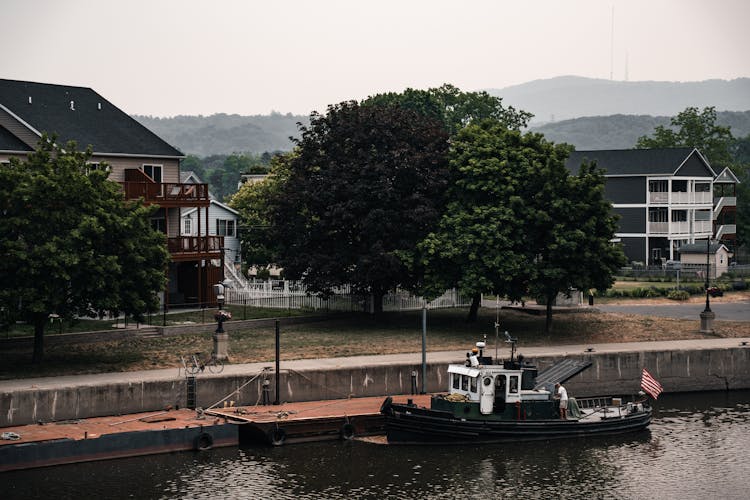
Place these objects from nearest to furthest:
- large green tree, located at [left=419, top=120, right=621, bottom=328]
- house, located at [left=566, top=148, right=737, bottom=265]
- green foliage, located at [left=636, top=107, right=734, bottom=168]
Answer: large green tree, located at [left=419, top=120, right=621, bottom=328] < house, located at [left=566, top=148, right=737, bottom=265] < green foliage, located at [left=636, top=107, right=734, bottom=168]

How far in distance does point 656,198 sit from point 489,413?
67662 millimetres

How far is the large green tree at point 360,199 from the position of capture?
206ft

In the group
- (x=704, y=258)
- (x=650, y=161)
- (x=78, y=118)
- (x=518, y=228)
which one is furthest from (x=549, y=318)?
(x=650, y=161)

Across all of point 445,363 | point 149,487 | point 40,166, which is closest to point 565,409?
point 445,363

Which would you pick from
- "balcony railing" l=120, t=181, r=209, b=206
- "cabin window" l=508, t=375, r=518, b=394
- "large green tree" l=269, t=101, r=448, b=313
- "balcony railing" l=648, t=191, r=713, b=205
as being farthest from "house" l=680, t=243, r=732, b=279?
"cabin window" l=508, t=375, r=518, b=394

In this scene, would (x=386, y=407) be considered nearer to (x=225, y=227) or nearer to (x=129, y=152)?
(x=129, y=152)

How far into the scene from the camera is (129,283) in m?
49.4

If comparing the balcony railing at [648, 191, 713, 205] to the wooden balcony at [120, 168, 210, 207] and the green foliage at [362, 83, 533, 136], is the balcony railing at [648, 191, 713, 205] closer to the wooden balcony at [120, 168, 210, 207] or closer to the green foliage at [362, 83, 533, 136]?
the green foliage at [362, 83, 533, 136]

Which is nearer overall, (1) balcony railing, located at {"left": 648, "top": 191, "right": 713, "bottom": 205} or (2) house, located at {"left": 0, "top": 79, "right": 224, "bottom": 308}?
(2) house, located at {"left": 0, "top": 79, "right": 224, "bottom": 308}

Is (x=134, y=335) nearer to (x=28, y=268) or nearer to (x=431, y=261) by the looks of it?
(x=28, y=268)

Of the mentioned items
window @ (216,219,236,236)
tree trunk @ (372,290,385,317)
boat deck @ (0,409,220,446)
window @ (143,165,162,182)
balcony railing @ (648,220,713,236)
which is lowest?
boat deck @ (0,409,220,446)

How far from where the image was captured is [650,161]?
11094 centimetres

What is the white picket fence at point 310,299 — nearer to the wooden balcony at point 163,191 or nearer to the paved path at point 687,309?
the wooden balcony at point 163,191

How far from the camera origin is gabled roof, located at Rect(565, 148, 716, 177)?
109500 millimetres
